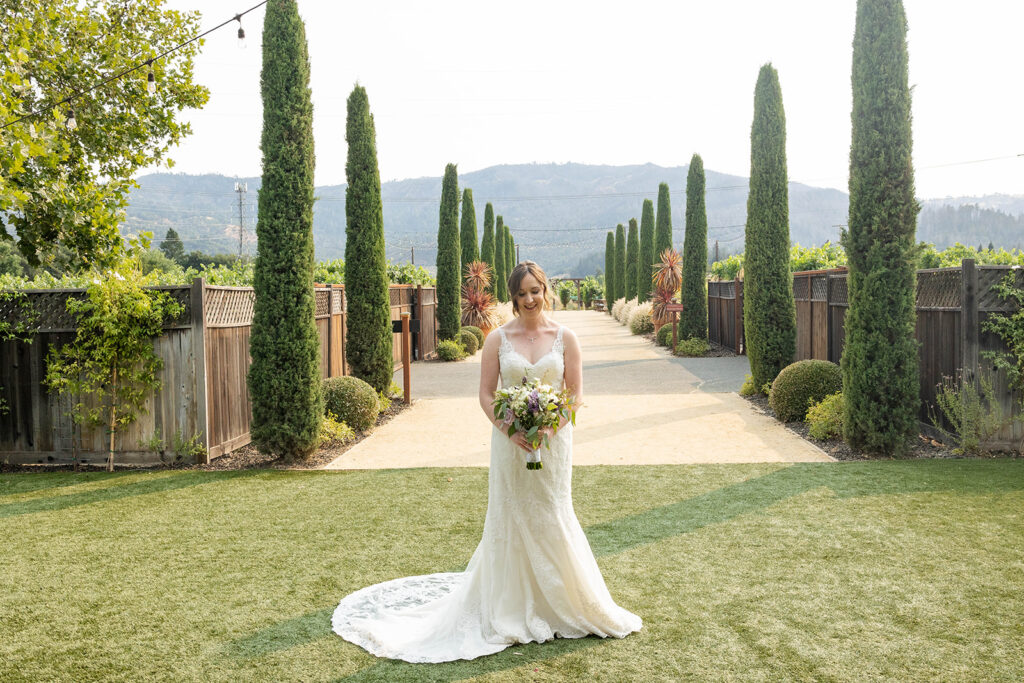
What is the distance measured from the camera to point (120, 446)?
332 inches

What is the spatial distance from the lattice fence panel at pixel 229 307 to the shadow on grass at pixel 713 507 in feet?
16.1

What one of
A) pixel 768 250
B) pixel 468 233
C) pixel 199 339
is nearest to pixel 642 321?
pixel 468 233

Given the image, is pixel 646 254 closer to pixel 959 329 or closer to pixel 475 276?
pixel 475 276

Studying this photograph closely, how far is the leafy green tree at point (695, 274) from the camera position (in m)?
21.4

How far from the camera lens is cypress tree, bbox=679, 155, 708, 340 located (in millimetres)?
21438

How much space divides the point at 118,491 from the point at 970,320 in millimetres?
8480

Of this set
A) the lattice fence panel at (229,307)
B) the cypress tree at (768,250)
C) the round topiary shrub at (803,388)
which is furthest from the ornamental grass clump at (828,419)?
the lattice fence panel at (229,307)

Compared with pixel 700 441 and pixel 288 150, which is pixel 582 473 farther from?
pixel 288 150

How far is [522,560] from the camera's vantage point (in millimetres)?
4031

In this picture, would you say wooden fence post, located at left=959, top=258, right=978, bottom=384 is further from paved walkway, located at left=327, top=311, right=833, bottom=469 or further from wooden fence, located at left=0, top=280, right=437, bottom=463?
wooden fence, located at left=0, top=280, right=437, bottom=463

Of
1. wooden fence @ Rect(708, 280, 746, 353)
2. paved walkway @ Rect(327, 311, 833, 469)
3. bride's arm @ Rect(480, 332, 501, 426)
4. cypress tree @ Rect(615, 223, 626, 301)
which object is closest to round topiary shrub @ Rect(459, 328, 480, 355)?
paved walkway @ Rect(327, 311, 833, 469)

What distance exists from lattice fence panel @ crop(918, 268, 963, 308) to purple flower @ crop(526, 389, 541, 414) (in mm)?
6369

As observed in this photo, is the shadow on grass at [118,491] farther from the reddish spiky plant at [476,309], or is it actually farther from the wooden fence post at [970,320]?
the reddish spiky plant at [476,309]

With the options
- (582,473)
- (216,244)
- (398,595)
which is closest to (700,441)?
(582,473)
